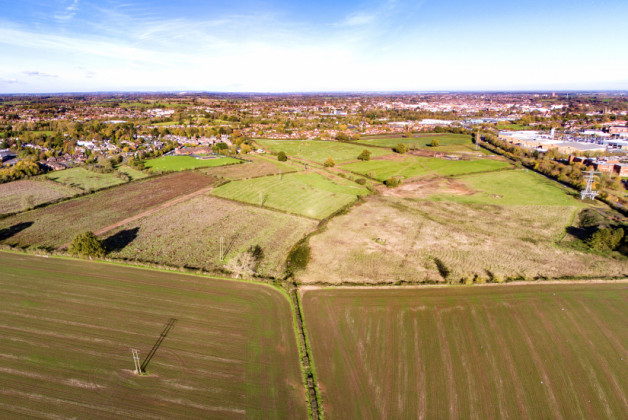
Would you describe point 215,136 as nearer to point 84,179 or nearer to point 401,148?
point 84,179

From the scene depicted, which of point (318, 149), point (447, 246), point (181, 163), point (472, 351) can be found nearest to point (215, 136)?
point (181, 163)

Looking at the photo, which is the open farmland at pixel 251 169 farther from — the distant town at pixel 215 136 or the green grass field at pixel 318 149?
the distant town at pixel 215 136

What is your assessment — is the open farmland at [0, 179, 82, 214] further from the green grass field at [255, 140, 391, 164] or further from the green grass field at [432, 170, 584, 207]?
the green grass field at [432, 170, 584, 207]

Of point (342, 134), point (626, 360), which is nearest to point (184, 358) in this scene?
point (626, 360)

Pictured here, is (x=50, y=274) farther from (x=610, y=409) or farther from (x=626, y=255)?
(x=626, y=255)

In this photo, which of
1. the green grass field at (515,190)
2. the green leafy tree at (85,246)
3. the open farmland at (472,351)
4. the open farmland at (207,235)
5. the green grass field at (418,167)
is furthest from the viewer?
the green grass field at (418,167)

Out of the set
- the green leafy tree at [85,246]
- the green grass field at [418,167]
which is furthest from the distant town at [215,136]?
the green leafy tree at [85,246]

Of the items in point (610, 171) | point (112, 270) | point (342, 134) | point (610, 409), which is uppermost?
point (342, 134)
